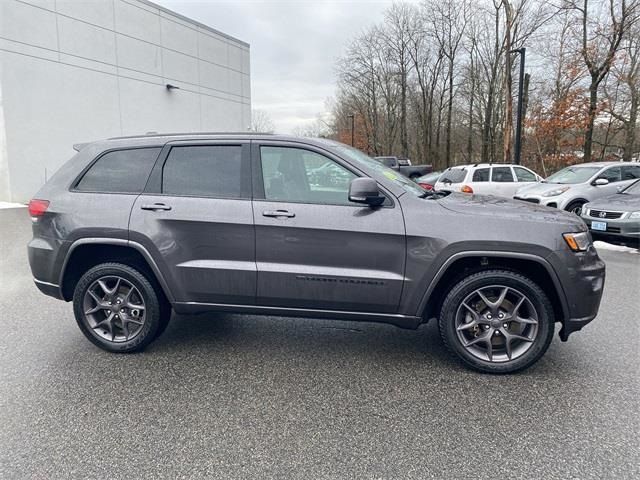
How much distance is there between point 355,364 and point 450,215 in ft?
A: 4.63

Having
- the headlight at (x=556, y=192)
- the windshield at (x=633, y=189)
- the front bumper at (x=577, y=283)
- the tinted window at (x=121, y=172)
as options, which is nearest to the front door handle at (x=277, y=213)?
the tinted window at (x=121, y=172)

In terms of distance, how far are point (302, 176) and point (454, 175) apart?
10677 mm

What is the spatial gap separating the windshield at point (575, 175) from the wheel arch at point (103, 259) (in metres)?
10.6

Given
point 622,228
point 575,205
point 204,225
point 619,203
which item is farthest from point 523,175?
point 204,225

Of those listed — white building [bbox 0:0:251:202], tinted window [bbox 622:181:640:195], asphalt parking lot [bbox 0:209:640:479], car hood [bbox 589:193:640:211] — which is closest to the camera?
asphalt parking lot [bbox 0:209:640:479]

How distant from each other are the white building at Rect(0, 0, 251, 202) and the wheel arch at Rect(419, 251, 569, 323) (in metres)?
17.4

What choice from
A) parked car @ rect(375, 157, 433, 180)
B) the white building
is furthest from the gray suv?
the white building

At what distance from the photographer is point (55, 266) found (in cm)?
347

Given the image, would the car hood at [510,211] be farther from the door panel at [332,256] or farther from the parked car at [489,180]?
the parked car at [489,180]

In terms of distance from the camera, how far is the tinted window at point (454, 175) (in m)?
12.6

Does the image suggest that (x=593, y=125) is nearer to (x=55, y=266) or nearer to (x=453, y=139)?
(x=453, y=139)

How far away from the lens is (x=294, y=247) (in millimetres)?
3150

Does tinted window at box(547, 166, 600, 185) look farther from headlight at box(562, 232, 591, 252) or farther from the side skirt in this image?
the side skirt

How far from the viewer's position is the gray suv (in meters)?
3.01
